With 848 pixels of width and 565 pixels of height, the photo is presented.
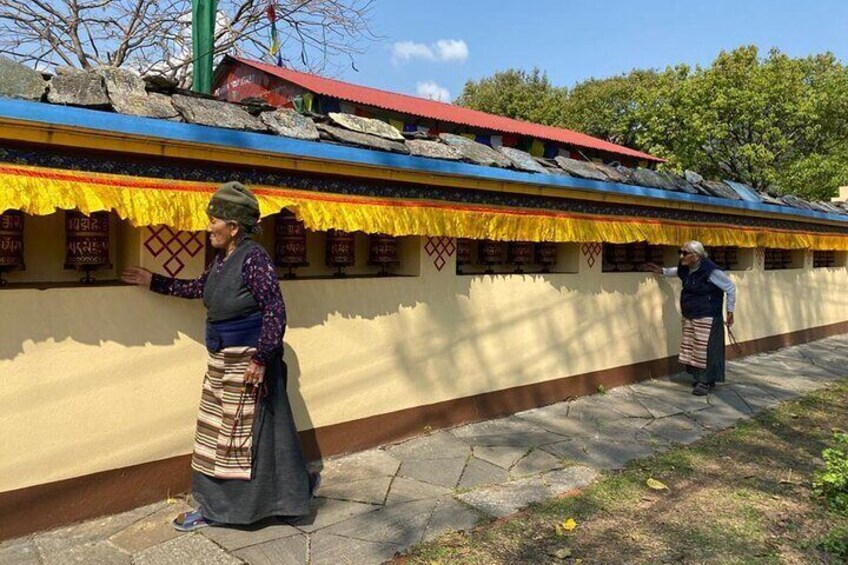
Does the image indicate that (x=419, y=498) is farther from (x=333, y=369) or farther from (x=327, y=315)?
(x=327, y=315)

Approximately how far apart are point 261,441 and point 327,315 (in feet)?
4.33

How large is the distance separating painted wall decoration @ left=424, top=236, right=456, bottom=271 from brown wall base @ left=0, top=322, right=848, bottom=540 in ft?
4.00

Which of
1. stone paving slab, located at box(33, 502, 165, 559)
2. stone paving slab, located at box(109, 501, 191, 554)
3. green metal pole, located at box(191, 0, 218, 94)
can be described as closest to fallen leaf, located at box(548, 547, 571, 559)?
stone paving slab, located at box(109, 501, 191, 554)

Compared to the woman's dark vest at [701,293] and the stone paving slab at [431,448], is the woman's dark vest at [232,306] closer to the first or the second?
the stone paving slab at [431,448]

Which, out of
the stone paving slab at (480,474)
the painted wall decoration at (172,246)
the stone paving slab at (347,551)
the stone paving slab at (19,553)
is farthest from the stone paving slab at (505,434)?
the stone paving slab at (19,553)

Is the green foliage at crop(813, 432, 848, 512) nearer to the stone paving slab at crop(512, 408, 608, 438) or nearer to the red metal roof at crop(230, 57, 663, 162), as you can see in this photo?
the stone paving slab at crop(512, 408, 608, 438)

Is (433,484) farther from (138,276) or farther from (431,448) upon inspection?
(138,276)

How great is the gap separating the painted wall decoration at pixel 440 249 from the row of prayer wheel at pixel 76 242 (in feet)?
8.03

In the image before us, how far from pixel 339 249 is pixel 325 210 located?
71cm

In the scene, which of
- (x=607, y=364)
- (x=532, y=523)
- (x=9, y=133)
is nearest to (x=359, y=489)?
(x=532, y=523)

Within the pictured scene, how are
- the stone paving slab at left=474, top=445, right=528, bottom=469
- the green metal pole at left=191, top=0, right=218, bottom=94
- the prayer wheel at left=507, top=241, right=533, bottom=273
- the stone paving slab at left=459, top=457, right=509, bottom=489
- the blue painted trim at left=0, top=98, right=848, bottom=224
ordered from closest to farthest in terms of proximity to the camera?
the blue painted trim at left=0, top=98, right=848, bottom=224 → the stone paving slab at left=459, top=457, right=509, bottom=489 → the stone paving slab at left=474, top=445, right=528, bottom=469 → the prayer wheel at left=507, top=241, right=533, bottom=273 → the green metal pole at left=191, top=0, right=218, bottom=94

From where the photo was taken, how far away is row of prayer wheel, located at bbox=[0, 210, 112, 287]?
342 cm

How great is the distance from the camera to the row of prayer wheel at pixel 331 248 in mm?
4539

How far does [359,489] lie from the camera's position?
13.6 feet
